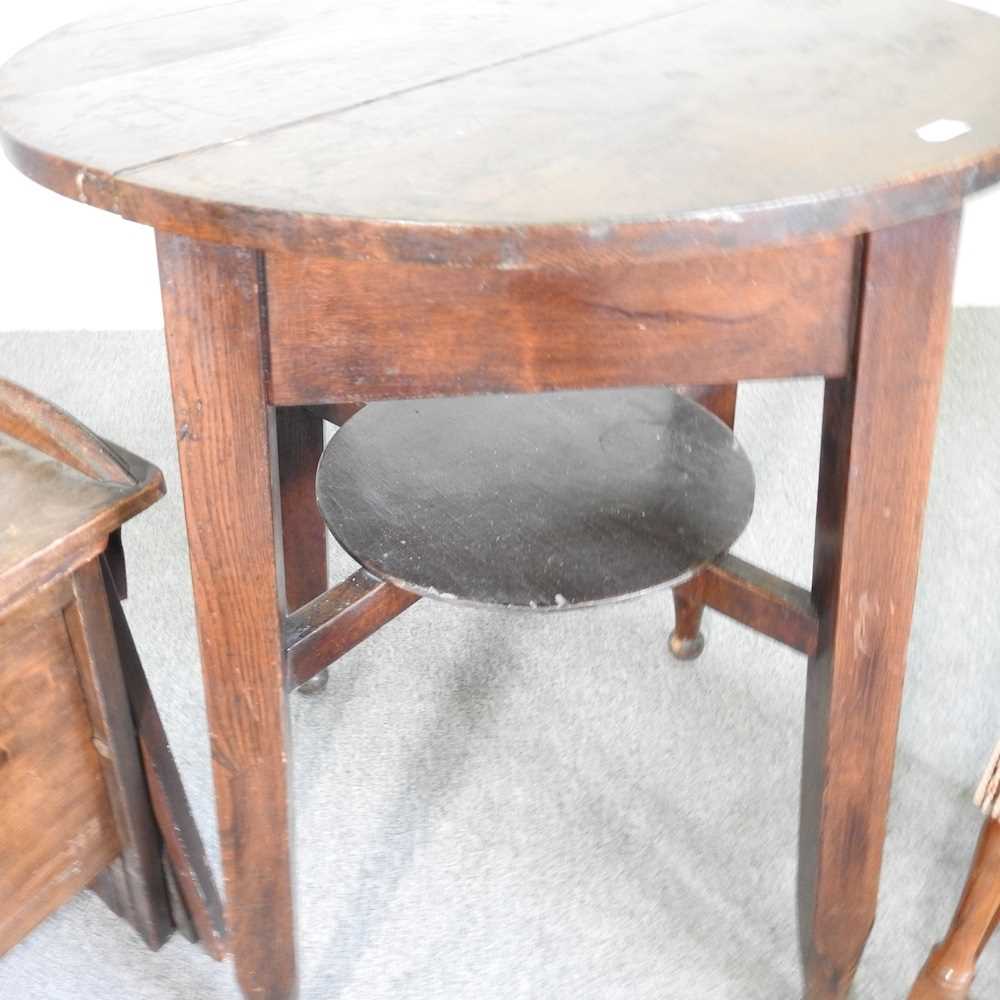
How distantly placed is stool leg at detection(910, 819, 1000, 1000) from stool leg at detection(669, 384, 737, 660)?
458mm

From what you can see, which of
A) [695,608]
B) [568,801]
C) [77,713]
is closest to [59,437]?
[77,713]

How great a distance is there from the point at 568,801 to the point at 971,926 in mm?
500

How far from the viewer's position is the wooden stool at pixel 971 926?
3.83 feet

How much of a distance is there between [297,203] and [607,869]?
0.93m

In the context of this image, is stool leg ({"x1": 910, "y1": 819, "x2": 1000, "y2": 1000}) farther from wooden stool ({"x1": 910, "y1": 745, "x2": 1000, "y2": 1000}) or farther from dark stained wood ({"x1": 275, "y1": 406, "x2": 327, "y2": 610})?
dark stained wood ({"x1": 275, "y1": 406, "x2": 327, "y2": 610})

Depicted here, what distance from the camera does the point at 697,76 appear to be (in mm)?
1018

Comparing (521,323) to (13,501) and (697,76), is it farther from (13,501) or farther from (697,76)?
(13,501)

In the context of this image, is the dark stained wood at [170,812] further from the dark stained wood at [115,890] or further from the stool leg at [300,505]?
the stool leg at [300,505]

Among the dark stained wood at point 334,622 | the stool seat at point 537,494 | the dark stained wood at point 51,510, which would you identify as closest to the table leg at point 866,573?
the stool seat at point 537,494

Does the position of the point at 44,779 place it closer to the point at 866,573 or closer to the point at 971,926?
the point at 866,573

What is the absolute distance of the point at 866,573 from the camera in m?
0.99

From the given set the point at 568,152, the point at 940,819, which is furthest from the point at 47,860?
the point at 940,819

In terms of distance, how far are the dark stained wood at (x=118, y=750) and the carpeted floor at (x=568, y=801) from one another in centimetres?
6

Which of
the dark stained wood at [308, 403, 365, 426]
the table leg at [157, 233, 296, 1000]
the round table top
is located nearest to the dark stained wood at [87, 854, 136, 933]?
the table leg at [157, 233, 296, 1000]
